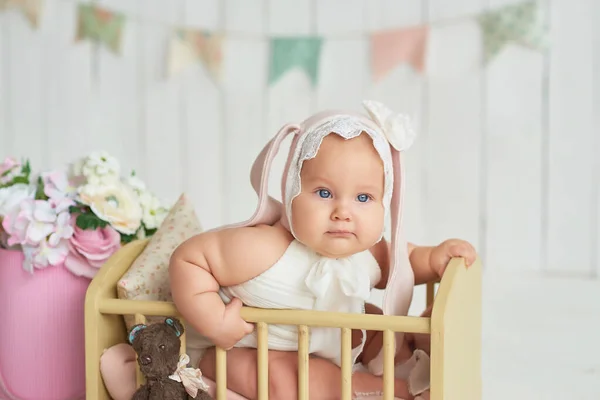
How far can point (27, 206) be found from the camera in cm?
157

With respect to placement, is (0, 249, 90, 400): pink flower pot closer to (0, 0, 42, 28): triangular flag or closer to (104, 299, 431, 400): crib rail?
(104, 299, 431, 400): crib rail

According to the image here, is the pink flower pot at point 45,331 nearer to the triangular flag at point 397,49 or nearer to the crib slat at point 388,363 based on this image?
the crib slat at point 388,363

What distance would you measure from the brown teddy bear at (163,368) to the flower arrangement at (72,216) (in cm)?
30

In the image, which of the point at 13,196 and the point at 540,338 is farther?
the point at 540,338

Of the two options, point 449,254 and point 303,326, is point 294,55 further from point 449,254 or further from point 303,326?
point 303,326

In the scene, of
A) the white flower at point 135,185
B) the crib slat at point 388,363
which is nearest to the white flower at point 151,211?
the white flower at point 135,185

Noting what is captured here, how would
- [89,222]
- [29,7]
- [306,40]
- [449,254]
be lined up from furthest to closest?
1. [29,7]
2. [306,40]
3. [89,222]
4. [449,254]

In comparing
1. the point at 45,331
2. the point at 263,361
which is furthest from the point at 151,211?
the point at 263,361

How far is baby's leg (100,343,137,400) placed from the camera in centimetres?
139

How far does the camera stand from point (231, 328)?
1309 millimetres

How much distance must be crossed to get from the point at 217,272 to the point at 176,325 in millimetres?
107

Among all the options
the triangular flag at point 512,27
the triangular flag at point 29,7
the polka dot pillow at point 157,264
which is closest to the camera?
the polka dot pillow at point 157,264

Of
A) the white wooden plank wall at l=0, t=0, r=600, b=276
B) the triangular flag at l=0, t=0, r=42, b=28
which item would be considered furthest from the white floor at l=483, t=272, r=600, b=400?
the triangular flag at l=0, t=0, r=42, b=28

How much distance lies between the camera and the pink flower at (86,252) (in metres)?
1.56
